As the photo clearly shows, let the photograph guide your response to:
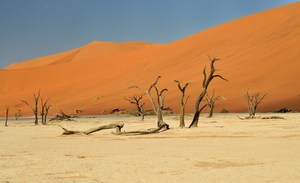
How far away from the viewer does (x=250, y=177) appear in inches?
308

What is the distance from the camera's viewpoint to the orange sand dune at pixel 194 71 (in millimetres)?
51062

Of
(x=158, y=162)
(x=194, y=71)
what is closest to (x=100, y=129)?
(x=158, y=162)

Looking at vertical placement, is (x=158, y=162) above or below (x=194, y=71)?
below

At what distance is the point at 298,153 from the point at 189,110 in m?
37.1

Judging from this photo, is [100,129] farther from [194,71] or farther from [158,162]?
[194,71]

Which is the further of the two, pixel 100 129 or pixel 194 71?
pixel 194 71

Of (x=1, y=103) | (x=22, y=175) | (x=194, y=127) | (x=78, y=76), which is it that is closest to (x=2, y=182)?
(x=22, y=175)

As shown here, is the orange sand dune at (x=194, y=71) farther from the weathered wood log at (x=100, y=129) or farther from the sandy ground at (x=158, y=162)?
the sandy ground at (x=158, y=162)

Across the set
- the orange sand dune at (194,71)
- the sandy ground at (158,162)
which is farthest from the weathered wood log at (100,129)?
the orange sand dune at (194,71)

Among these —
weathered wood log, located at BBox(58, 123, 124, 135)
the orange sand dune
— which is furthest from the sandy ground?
the orange sand dune

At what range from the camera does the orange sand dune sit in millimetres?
51062

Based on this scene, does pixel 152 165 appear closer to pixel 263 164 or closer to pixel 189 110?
pixel 263 164

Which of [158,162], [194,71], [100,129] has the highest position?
[194,71]

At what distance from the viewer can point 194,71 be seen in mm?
63438
